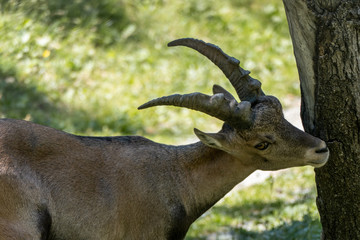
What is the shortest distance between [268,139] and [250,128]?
23cm

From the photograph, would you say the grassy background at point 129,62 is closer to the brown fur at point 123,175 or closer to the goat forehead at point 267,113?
the brown fur at point 123,175

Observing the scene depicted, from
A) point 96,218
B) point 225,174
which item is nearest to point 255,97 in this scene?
point 225,174

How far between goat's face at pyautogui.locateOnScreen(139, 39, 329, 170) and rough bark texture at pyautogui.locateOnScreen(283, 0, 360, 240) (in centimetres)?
25

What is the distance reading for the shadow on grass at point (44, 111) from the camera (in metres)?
13.7

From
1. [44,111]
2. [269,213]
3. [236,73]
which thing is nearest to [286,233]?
[269,213]

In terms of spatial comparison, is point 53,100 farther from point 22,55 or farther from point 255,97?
point 255,97

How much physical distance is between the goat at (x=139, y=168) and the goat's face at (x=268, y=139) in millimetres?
11

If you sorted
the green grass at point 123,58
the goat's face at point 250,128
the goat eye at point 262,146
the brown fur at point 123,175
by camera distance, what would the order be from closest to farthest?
the brown fur at point 123,175 < the goat's face at point 250,128 < the goat eye at point 262,146 < the green grass at point 123,58

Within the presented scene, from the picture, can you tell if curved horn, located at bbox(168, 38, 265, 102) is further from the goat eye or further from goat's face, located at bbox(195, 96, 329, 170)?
the goat eye

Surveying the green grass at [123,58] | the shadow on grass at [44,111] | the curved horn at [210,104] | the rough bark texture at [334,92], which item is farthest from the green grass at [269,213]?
the shadow on grass at [44,111]

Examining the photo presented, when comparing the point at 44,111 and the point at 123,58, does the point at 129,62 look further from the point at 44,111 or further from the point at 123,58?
the point at 44,111

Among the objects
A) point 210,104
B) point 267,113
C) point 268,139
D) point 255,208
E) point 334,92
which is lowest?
point 255,208

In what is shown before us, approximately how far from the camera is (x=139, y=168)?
6996 millimetres

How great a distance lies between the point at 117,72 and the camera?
1605 cm
